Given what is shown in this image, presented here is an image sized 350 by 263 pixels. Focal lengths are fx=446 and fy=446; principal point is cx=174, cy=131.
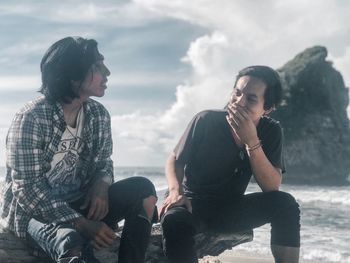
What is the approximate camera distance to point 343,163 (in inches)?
2714

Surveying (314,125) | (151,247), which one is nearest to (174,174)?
(151,247)

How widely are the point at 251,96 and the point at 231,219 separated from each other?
3.69ft

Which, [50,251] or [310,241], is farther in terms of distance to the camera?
[310,241]

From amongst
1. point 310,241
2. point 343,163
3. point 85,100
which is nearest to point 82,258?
point 85,100

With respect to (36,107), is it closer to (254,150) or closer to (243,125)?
(243,125)

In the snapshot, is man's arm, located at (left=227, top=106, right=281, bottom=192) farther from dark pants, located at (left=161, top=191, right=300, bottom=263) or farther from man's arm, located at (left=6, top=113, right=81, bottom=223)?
man's arm, located at (left=6, top=113, right=81, bottom=223)

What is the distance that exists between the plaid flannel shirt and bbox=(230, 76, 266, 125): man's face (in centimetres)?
136

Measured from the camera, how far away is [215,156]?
4.02 meters

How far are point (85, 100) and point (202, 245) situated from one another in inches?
67.2

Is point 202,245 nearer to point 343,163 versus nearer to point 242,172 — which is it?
point 242,172

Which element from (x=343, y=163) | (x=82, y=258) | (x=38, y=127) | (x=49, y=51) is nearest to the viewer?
(x=82, y=258)

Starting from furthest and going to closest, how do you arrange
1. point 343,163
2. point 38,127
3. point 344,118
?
1. point 344,118
2. point 343,163
3. point 38,127

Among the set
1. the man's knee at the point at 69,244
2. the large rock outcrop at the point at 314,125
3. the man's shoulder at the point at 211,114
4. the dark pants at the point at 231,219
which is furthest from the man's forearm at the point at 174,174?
the large rock outcrop at the point at 314,125

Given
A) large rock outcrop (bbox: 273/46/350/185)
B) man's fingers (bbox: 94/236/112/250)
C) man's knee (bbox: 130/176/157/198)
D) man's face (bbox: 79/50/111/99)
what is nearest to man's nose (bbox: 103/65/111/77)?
man's face (bbox: 79/50/111/99)
